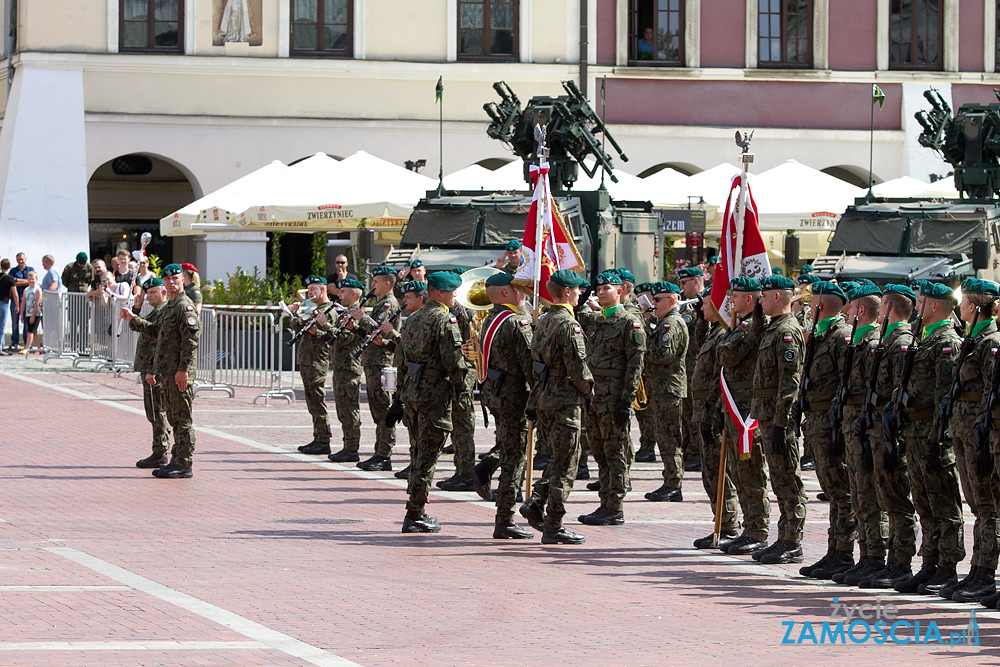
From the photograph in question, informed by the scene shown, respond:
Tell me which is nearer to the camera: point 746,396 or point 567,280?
point 746,396

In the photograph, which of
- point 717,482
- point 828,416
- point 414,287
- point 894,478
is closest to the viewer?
point 894,478

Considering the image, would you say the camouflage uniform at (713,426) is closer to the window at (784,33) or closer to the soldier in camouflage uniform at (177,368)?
the soldier in camouflage uniform at (177,368)

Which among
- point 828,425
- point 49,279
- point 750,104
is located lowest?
point 828,425

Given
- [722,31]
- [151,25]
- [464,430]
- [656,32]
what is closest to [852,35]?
[722,31]

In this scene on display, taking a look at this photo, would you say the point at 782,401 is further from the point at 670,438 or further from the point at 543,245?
the point at 670,438

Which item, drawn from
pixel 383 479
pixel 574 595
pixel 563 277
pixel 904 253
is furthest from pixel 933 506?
pixel 904 253

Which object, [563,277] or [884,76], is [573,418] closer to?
[563,277]

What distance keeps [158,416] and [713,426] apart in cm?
576

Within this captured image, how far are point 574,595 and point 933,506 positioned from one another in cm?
223

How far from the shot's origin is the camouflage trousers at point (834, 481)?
1040 centimetres

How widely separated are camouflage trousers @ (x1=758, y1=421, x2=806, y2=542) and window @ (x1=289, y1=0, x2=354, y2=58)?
24.2 meters

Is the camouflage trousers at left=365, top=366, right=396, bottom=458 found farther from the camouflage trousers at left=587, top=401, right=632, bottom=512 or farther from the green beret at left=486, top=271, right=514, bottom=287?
the green beret at left=486, top=271, right=514, bottom=287

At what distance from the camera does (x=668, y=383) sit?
1462cm

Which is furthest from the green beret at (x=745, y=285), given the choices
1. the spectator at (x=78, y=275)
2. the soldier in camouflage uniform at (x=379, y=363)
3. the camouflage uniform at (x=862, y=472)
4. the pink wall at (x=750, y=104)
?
the pink wall at (x=750, y=104)
